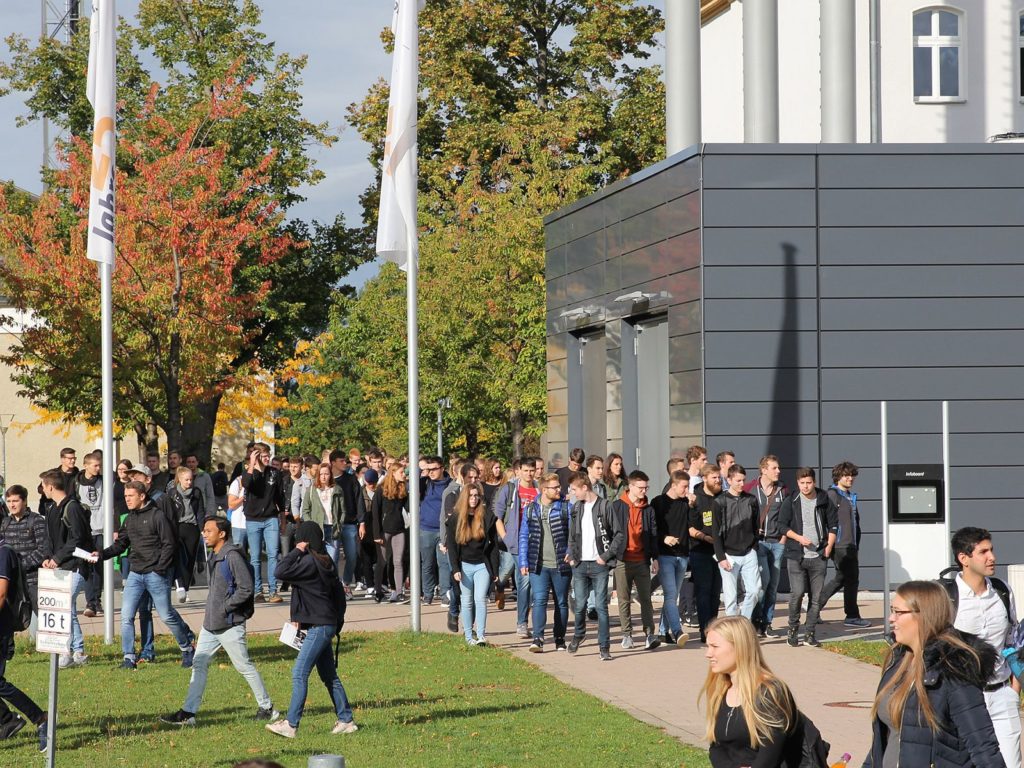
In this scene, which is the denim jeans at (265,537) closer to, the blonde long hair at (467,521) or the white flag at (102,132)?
the white flag at (102,132)

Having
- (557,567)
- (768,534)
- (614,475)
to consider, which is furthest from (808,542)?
(614,475)

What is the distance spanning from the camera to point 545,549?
54.3ft

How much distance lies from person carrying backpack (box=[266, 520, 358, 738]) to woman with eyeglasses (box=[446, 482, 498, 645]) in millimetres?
4882

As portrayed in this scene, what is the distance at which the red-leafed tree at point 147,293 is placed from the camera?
31.9 metres

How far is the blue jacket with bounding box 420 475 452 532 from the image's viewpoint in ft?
66.9

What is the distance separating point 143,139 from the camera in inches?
1639

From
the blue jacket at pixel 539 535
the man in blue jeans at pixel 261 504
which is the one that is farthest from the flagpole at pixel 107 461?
the blue jacket at pixel 539 535

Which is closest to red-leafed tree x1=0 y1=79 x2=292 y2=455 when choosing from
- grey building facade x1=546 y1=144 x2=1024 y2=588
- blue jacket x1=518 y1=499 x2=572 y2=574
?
grey building facade x1=546 y1=144 x2=1024 y2=588

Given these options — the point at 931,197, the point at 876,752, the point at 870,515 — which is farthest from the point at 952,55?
the point at 876,752

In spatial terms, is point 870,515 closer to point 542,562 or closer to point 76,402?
point 542,562

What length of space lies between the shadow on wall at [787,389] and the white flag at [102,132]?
856 centimetres

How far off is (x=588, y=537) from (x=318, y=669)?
5.15m

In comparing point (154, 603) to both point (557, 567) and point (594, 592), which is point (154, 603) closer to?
point (557, 567)

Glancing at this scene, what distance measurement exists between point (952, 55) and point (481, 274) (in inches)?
566
